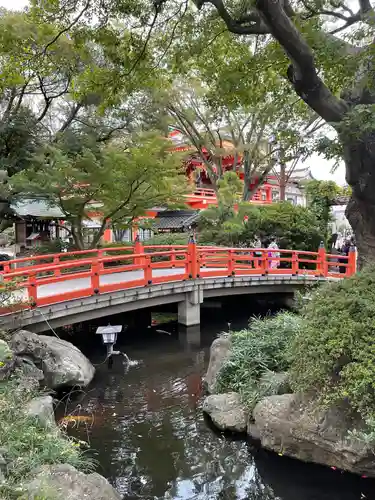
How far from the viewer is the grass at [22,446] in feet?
11.4

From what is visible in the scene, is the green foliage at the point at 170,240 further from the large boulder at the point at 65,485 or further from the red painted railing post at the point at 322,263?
the large boulder at the point at 65,485

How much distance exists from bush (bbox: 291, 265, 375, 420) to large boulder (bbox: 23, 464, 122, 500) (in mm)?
2493

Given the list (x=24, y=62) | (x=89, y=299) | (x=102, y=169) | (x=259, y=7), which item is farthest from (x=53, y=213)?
(x=259, y=7)

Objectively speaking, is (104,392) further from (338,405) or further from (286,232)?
(286,232)

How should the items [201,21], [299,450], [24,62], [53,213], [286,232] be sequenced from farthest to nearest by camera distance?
1. [286,232]
2. [53,213]
3. [201,21]
4. [24,62]
5. [299,450]

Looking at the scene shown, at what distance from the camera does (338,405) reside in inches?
193

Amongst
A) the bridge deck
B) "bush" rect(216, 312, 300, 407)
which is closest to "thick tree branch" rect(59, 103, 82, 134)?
the bridge deck

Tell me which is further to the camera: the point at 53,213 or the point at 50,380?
the point at 53,213

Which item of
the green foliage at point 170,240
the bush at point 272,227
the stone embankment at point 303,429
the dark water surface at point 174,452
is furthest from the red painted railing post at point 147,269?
the green foliage at point 170,240

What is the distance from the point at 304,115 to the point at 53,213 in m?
9.31

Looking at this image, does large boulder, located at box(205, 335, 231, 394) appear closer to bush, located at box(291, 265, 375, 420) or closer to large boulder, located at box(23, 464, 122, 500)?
bush, located at box(291, 265, 375, 420)

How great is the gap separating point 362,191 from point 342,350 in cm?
256

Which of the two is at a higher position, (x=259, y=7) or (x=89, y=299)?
(x=259, y=7)

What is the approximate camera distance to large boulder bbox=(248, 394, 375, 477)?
476cm
